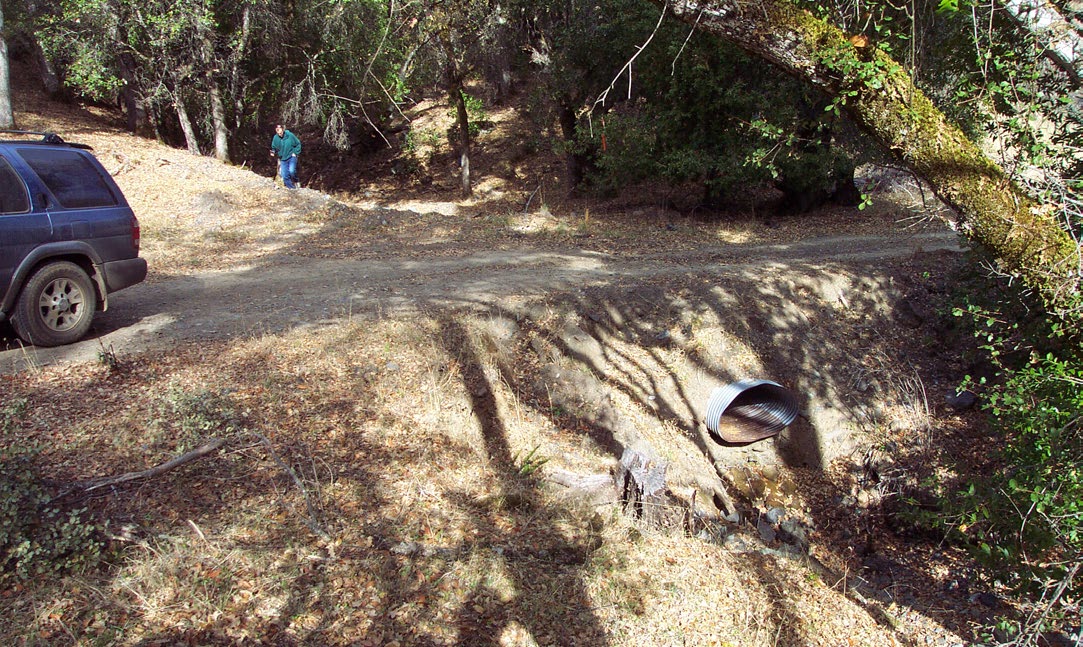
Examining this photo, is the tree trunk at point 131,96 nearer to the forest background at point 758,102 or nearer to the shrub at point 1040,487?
the forest background at point 758,102

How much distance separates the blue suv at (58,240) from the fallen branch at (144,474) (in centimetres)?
264

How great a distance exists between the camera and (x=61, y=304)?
6984 mm

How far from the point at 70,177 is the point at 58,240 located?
668 mm

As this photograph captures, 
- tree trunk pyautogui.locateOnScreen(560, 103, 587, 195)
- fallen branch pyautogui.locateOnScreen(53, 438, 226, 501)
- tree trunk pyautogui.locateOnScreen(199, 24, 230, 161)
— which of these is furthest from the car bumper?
tree trunk pyautogui.locateOnScreen(199, 24, 230, 161)

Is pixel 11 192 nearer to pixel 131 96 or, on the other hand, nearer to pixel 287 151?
pixel 287 151

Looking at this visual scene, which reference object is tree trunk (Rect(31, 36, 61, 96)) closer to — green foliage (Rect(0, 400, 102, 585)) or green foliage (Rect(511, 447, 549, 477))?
green foliage (Rect(0, 400, 102, 585))

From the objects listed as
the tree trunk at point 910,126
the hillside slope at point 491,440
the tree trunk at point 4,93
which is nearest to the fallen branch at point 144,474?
the hillside slope at point 491,440

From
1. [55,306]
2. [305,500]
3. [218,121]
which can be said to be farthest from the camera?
[218,121]

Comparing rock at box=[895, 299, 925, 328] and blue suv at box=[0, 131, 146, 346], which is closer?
blue suv at box=[0, 131, 146, 346]

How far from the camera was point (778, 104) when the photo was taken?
47.5ft

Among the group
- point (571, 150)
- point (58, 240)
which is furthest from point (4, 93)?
point (571, 150)

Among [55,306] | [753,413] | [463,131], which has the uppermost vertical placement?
[463,131]

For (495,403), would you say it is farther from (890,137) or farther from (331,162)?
(331,162)

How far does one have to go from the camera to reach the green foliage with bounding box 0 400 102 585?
4207 mm
